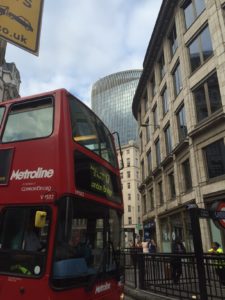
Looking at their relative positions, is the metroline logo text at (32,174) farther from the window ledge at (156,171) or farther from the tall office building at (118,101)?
the tall office building at (118,101)

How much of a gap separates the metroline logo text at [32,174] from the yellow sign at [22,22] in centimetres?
225

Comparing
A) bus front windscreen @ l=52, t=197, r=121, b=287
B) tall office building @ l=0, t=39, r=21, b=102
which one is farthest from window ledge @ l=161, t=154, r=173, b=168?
bus front windscreen @ l=52, t=197, r=121, b=287

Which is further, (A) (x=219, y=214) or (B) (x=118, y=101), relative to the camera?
(B) (x=118, y=101)

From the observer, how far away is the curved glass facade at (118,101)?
10790 cm

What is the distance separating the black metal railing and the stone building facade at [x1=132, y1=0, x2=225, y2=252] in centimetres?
791

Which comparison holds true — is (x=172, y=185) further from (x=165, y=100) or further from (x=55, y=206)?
(x=55, y=206)

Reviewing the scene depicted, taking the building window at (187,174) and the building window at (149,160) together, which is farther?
the building window at (149,160)

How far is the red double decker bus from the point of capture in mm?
4707

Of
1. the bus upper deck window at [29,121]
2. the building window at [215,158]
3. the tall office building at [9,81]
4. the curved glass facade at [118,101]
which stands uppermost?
the curved glass facade at [118,101]

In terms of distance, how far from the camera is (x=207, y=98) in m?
19.1

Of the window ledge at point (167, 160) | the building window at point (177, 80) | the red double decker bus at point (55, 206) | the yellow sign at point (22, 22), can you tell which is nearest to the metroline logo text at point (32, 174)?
the red double decker bus at point (55, 206)

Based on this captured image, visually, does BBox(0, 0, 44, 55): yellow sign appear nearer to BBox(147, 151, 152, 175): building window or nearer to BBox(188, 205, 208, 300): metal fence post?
BBox(188, 205, 208, 300): metal fence post

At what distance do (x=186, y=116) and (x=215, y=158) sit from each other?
4430 mm

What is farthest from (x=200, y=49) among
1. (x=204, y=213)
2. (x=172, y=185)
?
(x=204, y=213)
